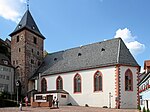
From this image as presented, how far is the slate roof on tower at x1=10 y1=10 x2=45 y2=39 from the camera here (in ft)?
186

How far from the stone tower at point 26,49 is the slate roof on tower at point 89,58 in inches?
81.2

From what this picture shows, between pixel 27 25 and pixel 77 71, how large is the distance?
18.2 meters

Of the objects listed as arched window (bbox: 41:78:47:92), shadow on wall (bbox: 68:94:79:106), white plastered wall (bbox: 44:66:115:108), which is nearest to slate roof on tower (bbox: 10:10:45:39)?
arched window (bbox: 41:78:47:92)

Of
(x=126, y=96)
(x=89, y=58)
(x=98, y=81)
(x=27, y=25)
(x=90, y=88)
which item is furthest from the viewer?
(x=27, y=25)

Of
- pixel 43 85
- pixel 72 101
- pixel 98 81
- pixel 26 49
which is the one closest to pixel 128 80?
pixel 98 81

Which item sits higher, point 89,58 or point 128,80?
point 89,58

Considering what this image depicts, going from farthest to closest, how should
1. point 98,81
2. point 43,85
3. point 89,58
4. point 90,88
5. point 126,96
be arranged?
1. point 43,85
2. point 89,58
3. point 90,88
4. point 98,81
5. point 126,96

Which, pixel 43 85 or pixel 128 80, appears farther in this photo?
pixel 43 85

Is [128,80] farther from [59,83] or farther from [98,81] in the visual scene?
[59,83]

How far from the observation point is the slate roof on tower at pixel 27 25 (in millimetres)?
56812

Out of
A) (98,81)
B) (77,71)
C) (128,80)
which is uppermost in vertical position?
(77,71)

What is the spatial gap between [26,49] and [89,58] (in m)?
15.8

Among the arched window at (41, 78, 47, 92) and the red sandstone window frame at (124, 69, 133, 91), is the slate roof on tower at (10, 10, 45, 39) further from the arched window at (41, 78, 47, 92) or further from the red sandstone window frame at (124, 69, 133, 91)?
the red sandstone window frame at (124, 69, 133, 91)

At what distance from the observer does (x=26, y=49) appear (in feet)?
180
